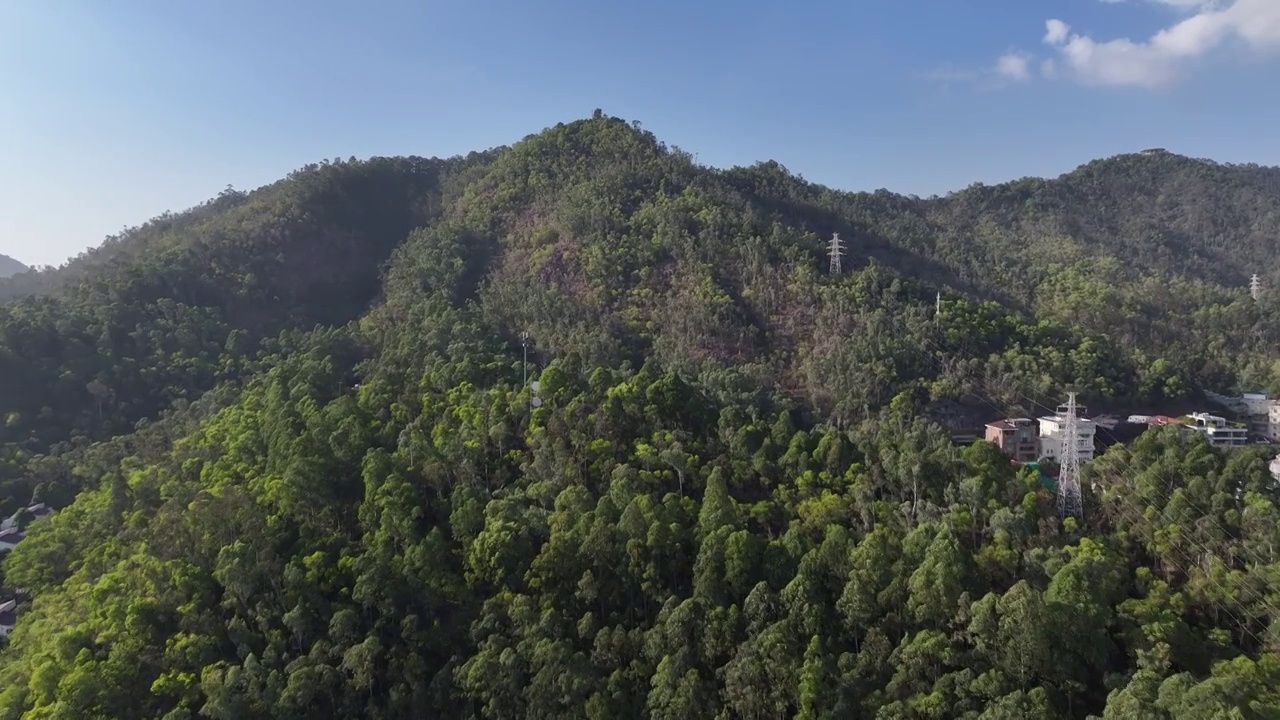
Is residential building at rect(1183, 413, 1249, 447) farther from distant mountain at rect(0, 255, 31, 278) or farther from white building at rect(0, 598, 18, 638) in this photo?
distant mountain at rect(0, 255, 31, 278)

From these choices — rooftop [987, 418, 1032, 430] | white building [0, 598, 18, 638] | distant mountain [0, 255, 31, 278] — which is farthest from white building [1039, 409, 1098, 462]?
distant mountain [0, 255, 31, 278]

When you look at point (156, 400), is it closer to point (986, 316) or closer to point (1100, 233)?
point (986, 316)

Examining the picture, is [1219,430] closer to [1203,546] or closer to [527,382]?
[1203,546]

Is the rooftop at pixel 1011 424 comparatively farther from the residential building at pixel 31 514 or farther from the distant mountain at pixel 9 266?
the distant mountain at pixel 9 266

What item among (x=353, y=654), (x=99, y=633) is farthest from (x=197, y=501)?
(x=353, y=654)

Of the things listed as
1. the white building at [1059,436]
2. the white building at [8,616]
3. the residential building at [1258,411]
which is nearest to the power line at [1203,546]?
the white building at [1059,436]
